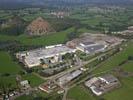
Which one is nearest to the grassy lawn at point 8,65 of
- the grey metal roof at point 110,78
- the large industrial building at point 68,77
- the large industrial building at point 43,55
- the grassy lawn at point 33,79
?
Answer: the large industrial building at point 43,55

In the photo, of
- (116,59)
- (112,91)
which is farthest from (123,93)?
(116,59)

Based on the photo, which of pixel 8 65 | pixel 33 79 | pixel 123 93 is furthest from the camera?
pixel 8 65

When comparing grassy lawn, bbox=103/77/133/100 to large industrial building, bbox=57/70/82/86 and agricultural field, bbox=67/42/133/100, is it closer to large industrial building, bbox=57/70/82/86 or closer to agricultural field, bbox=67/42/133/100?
agricultural field, bbox=67/42/133/100

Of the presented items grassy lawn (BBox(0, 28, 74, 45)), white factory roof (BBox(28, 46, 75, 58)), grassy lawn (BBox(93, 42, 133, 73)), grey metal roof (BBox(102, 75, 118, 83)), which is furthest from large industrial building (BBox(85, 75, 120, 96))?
grassy lawn (BBox(0, 28, 74, 45))

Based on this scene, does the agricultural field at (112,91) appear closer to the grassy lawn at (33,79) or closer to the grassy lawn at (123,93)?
the grassy lawn at (123,93)

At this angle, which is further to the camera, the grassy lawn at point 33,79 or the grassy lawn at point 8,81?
the grassy lawn at point 33,79

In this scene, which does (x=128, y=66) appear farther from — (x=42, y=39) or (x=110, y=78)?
(x=42, y=39)

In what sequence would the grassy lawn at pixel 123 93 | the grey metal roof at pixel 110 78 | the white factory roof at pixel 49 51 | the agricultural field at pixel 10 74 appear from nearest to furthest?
the grassy lawn at pixel 123 93
the grey metal roof at pixel 110 78
the agricultural field at pixel 10 74
the white factory roof at pixel 49 51
